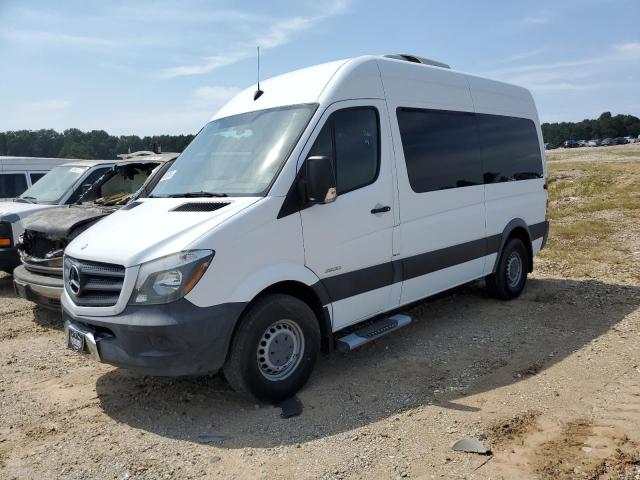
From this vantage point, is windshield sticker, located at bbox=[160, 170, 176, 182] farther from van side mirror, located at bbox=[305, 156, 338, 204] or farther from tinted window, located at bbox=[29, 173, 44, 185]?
tinted window, located at bbox=[29, 173, 44, 185]

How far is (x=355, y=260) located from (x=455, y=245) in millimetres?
1727

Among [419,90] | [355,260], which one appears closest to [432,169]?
[419,90]

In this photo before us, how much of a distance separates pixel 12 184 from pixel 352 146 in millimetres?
8999

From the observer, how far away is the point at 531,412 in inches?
163

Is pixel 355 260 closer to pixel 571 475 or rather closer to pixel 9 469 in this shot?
pixel 571 475

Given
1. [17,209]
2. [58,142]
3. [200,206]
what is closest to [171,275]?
[200,206]

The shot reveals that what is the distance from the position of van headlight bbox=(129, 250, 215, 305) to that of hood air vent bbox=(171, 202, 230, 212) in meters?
0.52

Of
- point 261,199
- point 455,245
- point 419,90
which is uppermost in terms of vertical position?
point 419,90

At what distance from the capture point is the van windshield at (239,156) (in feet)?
14.6

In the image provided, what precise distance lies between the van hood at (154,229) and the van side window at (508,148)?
12.0ft

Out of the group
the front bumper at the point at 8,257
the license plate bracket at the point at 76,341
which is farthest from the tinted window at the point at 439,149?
the front bumper at the point at 8,257

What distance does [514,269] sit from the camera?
754cm

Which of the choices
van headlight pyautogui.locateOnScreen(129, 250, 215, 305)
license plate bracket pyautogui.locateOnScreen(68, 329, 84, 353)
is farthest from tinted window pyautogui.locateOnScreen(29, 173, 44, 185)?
van headlight pyautogui.locateOnScreen(129, 250, 215, 305)

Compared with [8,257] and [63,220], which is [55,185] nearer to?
[8,257]
